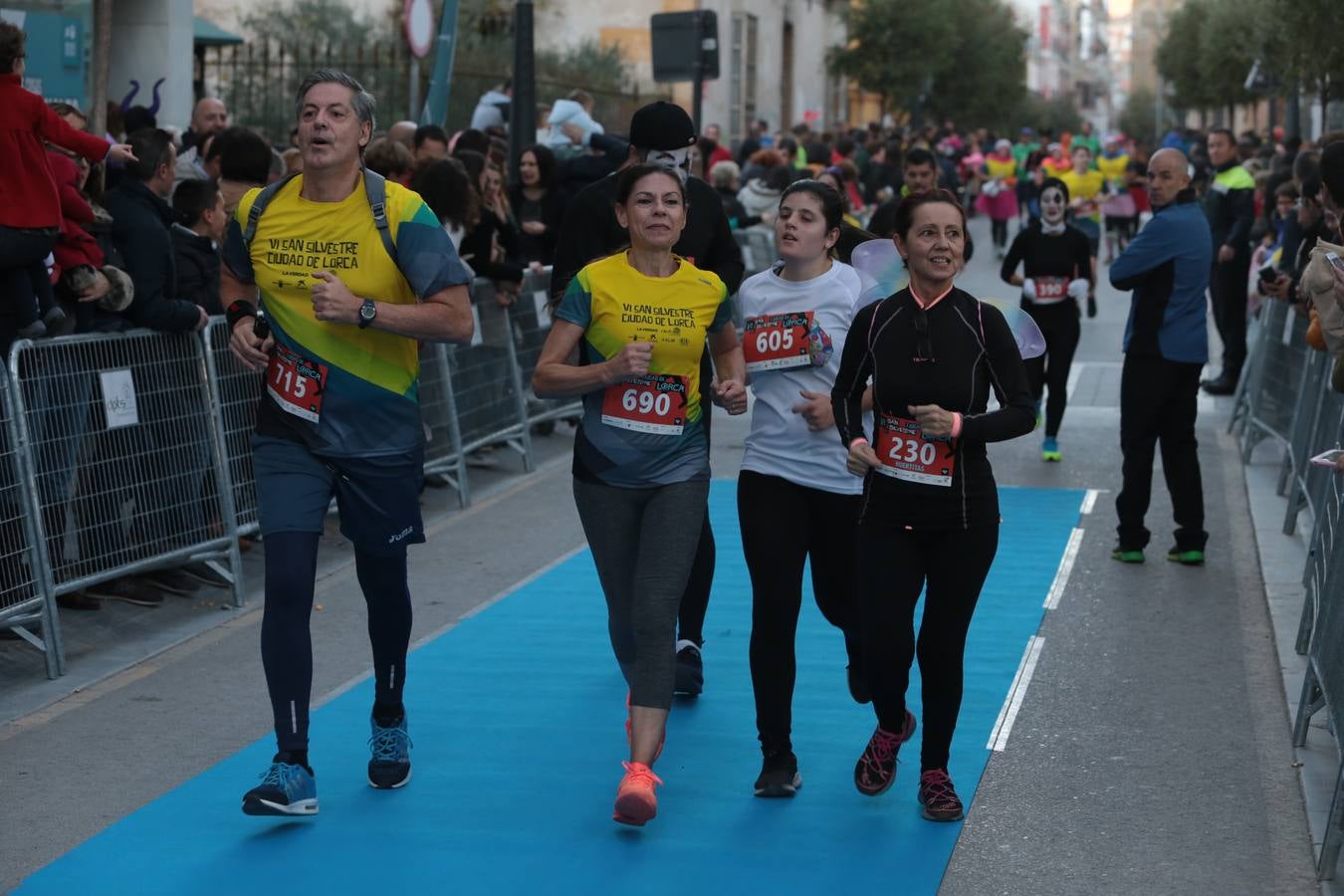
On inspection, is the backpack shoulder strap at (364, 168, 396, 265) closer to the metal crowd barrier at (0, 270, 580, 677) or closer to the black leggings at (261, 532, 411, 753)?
the black leggings at (261, 532, 411, 753)

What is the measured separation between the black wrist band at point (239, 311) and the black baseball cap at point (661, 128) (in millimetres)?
1546

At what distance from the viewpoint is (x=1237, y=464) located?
1253cm

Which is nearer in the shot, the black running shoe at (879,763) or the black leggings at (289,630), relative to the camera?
the black leggings at (289,630)

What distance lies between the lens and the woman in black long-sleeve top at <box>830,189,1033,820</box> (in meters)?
5.34

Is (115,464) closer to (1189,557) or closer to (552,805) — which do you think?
(552,805)

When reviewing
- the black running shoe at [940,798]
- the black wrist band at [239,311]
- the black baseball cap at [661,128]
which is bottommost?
the black running shoe at [940,798]

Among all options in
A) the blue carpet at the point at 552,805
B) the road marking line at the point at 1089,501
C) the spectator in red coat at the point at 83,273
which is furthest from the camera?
the road marking line at the point at 1089,501

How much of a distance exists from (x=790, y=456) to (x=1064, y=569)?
395 cm

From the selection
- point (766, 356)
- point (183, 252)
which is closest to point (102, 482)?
point (183, 252)

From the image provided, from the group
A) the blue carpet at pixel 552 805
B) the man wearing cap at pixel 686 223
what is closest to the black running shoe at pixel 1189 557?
the blue carpet at pixel 552 805

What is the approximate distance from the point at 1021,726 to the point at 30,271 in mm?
4240

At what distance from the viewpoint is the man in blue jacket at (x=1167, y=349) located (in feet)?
30.0

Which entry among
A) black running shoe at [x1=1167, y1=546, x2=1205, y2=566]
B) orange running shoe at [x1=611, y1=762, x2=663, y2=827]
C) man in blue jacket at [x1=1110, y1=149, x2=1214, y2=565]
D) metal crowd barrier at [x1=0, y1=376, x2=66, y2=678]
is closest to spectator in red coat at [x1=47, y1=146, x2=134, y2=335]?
metal crowd barrier at [x1=0, y1=376, x2=66, y2=678]

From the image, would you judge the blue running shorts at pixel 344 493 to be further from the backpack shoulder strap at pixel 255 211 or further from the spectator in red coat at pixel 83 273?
the spectator in red coat at pixel 83 273
